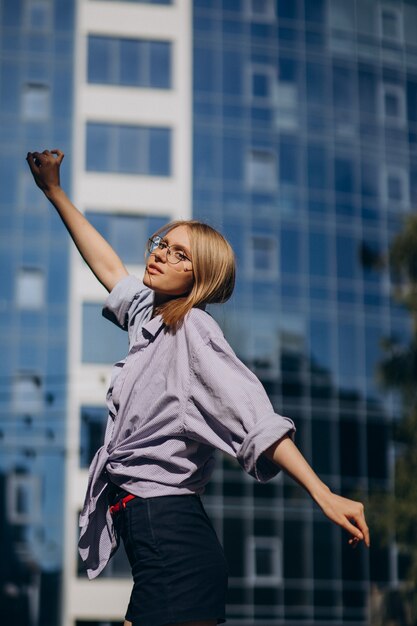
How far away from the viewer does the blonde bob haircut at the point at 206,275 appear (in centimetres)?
231

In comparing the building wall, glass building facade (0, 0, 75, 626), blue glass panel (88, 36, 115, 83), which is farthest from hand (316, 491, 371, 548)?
blue glass panel (88, 36, 115, 83)

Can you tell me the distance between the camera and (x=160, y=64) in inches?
920

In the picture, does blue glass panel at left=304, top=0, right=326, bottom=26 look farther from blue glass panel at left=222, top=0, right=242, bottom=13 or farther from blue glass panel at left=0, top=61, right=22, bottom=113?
blue glass panel at left=0, top=61, right=22, bottom=113

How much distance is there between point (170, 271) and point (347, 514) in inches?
23.9

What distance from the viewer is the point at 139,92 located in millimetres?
23219

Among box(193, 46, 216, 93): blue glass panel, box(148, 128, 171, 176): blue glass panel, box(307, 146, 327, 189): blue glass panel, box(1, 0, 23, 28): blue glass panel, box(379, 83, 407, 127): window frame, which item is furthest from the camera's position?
box(379, 83, 407, 127): window frame

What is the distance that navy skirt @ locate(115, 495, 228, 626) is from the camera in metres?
2.15

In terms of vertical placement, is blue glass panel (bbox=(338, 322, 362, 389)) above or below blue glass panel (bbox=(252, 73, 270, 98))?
below

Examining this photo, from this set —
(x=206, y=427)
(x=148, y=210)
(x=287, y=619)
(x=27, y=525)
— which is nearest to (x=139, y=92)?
(x=148, y=210)

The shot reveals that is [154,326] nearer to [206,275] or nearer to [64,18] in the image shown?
[206,275]

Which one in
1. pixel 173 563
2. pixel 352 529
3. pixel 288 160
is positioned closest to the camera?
pixel 352 529

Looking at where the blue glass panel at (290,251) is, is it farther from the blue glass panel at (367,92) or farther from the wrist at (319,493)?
the wrist at (319,493)

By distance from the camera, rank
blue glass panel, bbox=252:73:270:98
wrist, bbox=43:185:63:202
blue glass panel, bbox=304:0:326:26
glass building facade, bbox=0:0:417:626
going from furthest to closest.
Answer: blue glass panel, bbox=304:0:326:26 < blue glass panel, bbox=252:73:270:98 < glass building facade, bbox=0:0:417:626 < wrist, bbox=43:185:63:202

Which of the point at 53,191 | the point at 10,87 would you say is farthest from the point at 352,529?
the point at 10,87
